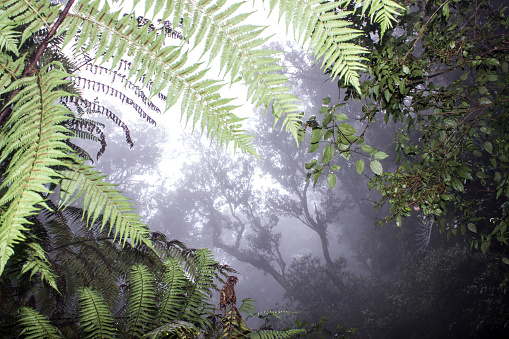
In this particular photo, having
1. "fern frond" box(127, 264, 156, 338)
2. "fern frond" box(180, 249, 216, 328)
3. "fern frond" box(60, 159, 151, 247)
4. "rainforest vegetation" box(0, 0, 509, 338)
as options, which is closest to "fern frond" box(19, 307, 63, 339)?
"rainforest vegetation" box(0, 0, 509, 338)

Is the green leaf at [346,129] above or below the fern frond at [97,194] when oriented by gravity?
above

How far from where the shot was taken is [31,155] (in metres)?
0.39

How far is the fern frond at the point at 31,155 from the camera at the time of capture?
0.36 m

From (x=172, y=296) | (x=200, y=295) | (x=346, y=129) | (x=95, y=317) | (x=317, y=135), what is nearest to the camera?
(x=346, y=129)

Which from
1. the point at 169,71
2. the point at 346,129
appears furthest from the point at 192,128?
the point at 346,129

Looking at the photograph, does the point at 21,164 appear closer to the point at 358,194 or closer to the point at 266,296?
the point at 358,194

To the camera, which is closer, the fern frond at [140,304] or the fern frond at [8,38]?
the fern frond at [8,38]

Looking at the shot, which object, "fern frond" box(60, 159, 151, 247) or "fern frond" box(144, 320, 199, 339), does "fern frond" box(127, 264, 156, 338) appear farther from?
"fern frond" box(60, 159, 151, 247)

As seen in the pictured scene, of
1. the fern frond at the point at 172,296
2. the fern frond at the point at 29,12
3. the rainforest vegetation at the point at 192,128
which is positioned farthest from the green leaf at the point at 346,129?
the fern frond at the point at 172,296

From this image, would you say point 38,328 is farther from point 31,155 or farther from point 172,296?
point 31,155

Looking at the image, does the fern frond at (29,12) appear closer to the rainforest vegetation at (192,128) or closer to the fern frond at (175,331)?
the rainforest vegetation at (192,128)

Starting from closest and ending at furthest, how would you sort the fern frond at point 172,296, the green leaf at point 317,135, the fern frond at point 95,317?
the green leaf at point 317,135
the fern frond at point 95,317
the fern frond at point 172,296

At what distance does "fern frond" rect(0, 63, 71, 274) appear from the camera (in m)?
0.36

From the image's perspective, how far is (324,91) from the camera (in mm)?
17984
